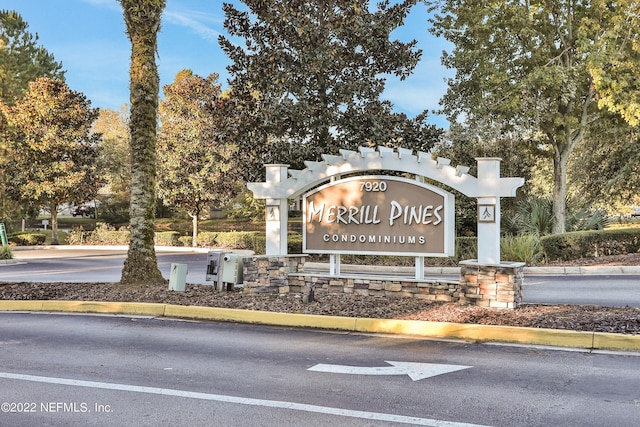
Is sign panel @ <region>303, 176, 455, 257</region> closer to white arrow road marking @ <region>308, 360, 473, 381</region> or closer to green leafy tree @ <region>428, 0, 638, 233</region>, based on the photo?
white arrow road marking @ <region>308, 360, 473, 381</region>

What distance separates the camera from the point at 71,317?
10.0 metres

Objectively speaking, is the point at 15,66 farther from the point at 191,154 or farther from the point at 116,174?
the point at 191,154

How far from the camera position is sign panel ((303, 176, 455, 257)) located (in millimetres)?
9945

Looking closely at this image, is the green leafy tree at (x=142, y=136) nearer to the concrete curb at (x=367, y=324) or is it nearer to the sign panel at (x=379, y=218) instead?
the concrete curb at (x=367, y=324)

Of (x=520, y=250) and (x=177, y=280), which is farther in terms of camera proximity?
(x=520, y=250)

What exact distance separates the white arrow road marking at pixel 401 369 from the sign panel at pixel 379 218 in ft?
12.2

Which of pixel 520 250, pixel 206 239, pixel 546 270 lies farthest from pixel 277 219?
pixel 206 239

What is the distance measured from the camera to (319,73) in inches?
695

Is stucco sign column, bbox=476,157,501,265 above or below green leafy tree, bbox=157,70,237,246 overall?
below

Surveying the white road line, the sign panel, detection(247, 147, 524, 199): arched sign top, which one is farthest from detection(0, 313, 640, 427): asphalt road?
detection(247, 147, 524, 199): arched sign top

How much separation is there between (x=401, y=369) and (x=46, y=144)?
3288 cm

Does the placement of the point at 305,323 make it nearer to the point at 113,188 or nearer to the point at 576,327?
the point at 576,327

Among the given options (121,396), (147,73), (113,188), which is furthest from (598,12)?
(113,188)

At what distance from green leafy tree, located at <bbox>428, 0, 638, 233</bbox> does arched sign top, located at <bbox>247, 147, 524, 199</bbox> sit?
12.1m
